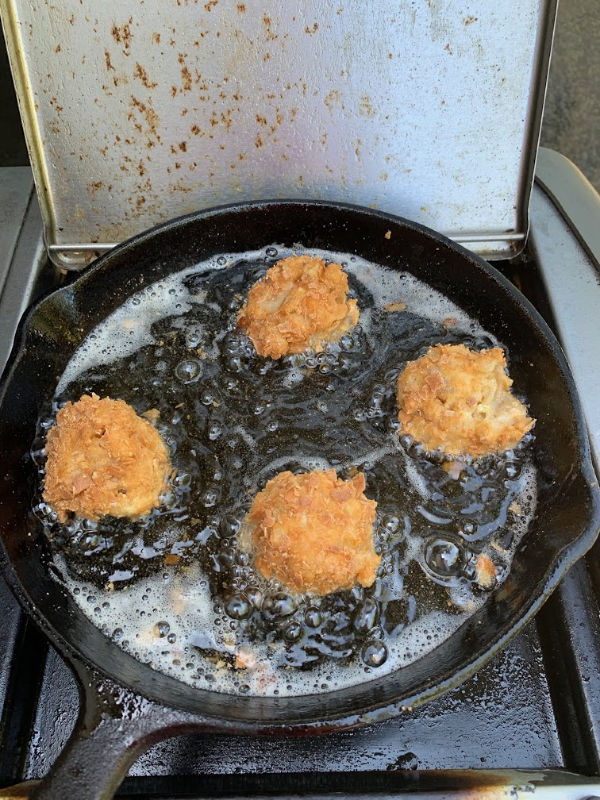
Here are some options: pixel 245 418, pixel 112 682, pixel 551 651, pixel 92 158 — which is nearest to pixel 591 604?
pixel 551 651

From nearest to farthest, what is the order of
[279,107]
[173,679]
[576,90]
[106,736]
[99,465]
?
1. [106,736]
2. [173,679]
3. [99,465]
4. [279,107]
5. [576,90]

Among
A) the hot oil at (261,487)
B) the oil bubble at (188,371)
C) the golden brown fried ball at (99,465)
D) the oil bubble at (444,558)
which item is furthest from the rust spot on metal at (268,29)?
the oil bubble at (444,558)

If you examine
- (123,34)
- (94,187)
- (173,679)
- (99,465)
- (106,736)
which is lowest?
(173,679)

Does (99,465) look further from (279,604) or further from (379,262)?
(379,262)

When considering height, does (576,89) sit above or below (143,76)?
below

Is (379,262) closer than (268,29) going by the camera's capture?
No

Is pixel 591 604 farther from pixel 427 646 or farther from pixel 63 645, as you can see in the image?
pixel 63 645

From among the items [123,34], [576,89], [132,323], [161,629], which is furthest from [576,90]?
[161,629]
